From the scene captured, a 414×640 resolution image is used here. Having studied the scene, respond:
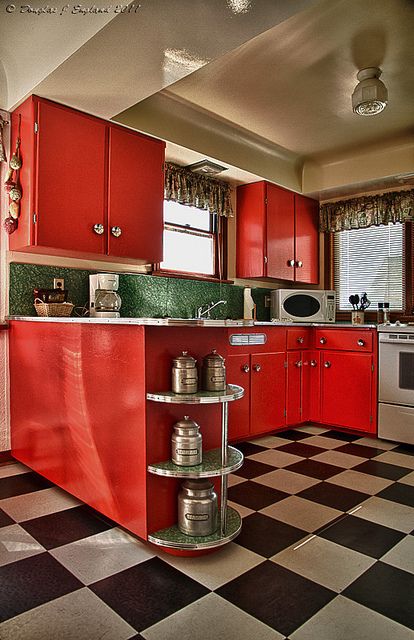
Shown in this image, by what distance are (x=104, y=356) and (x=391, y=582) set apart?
4.60 feet

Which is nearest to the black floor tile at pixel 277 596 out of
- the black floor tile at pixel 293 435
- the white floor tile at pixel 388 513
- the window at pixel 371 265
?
the white floor tile at pixel 388 513

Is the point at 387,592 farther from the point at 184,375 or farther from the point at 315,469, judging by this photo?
the point at 315,469

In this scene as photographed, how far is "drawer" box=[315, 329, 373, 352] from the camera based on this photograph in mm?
3795

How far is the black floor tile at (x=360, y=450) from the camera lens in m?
3.29

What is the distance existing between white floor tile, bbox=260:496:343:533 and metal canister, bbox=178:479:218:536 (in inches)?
19.7

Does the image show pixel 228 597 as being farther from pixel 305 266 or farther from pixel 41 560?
pixel 305 266

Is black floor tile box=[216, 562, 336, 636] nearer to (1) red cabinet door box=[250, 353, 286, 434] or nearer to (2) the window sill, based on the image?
(1) red cabinet door box=[250, 353, 286, 434]

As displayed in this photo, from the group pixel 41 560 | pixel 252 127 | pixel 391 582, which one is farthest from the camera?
pixel 252 127

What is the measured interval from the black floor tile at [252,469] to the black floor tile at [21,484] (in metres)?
1.10

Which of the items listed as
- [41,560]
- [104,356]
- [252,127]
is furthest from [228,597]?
[252,127]

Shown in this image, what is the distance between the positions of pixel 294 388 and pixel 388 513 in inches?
67.9

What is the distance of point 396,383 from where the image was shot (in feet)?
11.8

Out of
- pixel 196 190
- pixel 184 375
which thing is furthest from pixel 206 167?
pixel 184 375

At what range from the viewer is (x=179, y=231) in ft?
13.5
